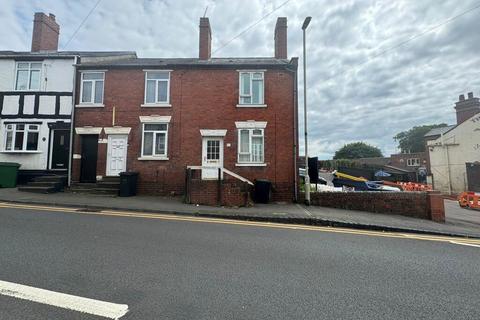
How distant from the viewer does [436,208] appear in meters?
11.5

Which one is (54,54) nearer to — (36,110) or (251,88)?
(36,110)

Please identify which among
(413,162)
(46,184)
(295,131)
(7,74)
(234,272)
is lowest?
(234,272)

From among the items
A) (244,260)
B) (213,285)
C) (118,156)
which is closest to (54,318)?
(213,285)

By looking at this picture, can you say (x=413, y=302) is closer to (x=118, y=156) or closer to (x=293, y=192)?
(x=293, y=192)

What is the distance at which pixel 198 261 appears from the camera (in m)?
4.93

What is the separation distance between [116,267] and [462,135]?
3520 cm

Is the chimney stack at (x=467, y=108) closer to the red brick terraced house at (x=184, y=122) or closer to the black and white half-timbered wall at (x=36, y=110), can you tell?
the red brick terraced house at (x=184, y=122)

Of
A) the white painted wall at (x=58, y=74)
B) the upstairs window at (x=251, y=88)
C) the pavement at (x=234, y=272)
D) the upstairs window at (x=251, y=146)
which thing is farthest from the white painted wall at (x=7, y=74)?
the upstairs window at (x=251, y=146)

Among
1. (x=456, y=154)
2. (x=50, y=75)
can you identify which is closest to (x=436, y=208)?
(x=50, y=75)

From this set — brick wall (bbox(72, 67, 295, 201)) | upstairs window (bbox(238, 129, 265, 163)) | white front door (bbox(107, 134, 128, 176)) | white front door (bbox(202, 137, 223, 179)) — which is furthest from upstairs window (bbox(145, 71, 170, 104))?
upstairs window (bbox(238, 129, 265, 163))

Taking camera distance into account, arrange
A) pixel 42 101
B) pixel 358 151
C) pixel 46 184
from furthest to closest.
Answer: pixel 358 151
pixel 42 101
pixel 46 184

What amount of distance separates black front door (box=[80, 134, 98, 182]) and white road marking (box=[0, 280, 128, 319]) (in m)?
12.5

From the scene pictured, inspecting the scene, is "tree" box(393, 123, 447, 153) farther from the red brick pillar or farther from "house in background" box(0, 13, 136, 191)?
"house in background" box(0, 13, 136, 191)

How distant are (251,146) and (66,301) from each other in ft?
39.8
